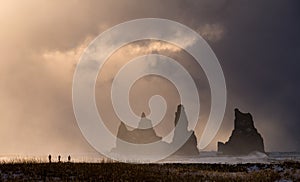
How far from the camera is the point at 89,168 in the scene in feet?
129

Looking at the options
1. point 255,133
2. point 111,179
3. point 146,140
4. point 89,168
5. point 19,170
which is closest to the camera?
point 111,179

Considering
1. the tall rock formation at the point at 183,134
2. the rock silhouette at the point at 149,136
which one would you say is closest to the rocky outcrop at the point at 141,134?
the rock silhouette at the point at 149,136

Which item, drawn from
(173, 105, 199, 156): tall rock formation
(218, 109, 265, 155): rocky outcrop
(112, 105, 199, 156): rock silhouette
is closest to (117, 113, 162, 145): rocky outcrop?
(112, 105, 199, 156): rock silhouette

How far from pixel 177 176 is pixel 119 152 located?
157m

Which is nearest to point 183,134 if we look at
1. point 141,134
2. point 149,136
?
point 149,136

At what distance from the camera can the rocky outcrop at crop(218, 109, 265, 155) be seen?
6885 inches

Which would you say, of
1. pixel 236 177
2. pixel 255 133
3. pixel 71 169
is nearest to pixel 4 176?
pixel 71 169

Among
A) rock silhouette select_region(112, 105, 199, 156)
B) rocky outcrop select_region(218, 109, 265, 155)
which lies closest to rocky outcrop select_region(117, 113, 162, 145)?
rock silhouette select_region(112, 105, 199, 156)

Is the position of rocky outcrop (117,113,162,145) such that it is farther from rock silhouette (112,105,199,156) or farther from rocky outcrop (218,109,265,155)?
rocky outcrop (218,109,265,155)

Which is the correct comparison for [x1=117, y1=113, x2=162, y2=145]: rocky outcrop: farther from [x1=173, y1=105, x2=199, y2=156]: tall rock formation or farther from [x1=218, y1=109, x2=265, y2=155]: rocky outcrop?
[x1=218, y1=109, x2=265, y2=155]: rocky outcrop

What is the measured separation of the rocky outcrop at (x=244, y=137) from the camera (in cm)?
17488

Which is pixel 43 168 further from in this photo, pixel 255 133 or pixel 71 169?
pixel 255 133

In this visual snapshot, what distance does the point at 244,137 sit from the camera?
177250 mm

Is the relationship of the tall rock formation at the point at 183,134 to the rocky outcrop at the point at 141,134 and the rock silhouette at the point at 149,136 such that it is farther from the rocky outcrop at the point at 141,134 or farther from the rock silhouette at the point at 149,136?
the rocky outcrop at the point at 141,134
